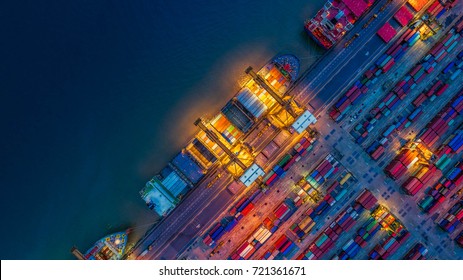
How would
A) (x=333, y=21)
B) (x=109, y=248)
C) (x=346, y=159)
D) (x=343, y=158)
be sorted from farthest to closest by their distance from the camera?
1. (x=346, y=159)
2. (x=343, y=158)
3. (x=333, y=21)
4. (x=109, y=248)

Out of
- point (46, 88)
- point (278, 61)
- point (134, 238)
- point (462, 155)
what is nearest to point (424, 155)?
point (462, 155)

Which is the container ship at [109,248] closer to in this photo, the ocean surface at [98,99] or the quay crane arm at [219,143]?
the ocean surface at [98,99]

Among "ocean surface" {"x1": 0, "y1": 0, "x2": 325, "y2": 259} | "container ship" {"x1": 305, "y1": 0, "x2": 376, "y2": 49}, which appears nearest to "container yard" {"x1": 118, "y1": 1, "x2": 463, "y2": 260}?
"container ship" {"x1": 305, "y1": 0, "x2": 376, "y2": 49}

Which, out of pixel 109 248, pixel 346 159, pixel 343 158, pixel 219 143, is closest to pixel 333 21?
pixel 343 158

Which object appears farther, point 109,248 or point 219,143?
point 109,248

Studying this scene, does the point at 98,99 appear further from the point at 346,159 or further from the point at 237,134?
the point at 346,159

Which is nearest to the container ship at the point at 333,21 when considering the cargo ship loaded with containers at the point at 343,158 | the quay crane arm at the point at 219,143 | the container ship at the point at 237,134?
the cargo ship loaded with containers at the point at 343,158
